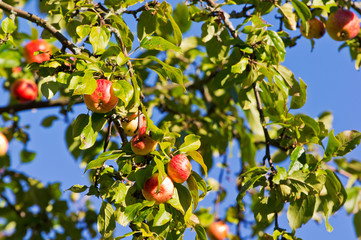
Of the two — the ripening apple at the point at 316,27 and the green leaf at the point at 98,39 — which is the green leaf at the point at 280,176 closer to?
the green leaf at the point at 98,39

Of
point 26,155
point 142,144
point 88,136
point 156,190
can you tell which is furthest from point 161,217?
point 26,155

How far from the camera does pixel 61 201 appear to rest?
2.83 m

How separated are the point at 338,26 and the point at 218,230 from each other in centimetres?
147

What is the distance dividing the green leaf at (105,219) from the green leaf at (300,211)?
0.60 meters

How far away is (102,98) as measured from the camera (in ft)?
4.20

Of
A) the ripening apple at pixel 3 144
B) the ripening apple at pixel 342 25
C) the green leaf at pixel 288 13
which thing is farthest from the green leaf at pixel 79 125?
the ripening apple at pixel 3 144

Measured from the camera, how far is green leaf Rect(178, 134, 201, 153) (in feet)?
4.36

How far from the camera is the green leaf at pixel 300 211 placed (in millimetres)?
1594

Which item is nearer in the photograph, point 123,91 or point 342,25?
point 123,91

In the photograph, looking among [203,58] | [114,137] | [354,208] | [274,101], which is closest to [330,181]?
[274,101]

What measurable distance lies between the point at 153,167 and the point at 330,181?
0.63 metres

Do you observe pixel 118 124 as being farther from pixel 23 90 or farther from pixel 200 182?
pixel 23 90

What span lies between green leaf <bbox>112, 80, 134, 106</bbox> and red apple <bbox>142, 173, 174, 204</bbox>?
0.22 m

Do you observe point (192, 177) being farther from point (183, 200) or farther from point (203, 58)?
point (203, 58)
